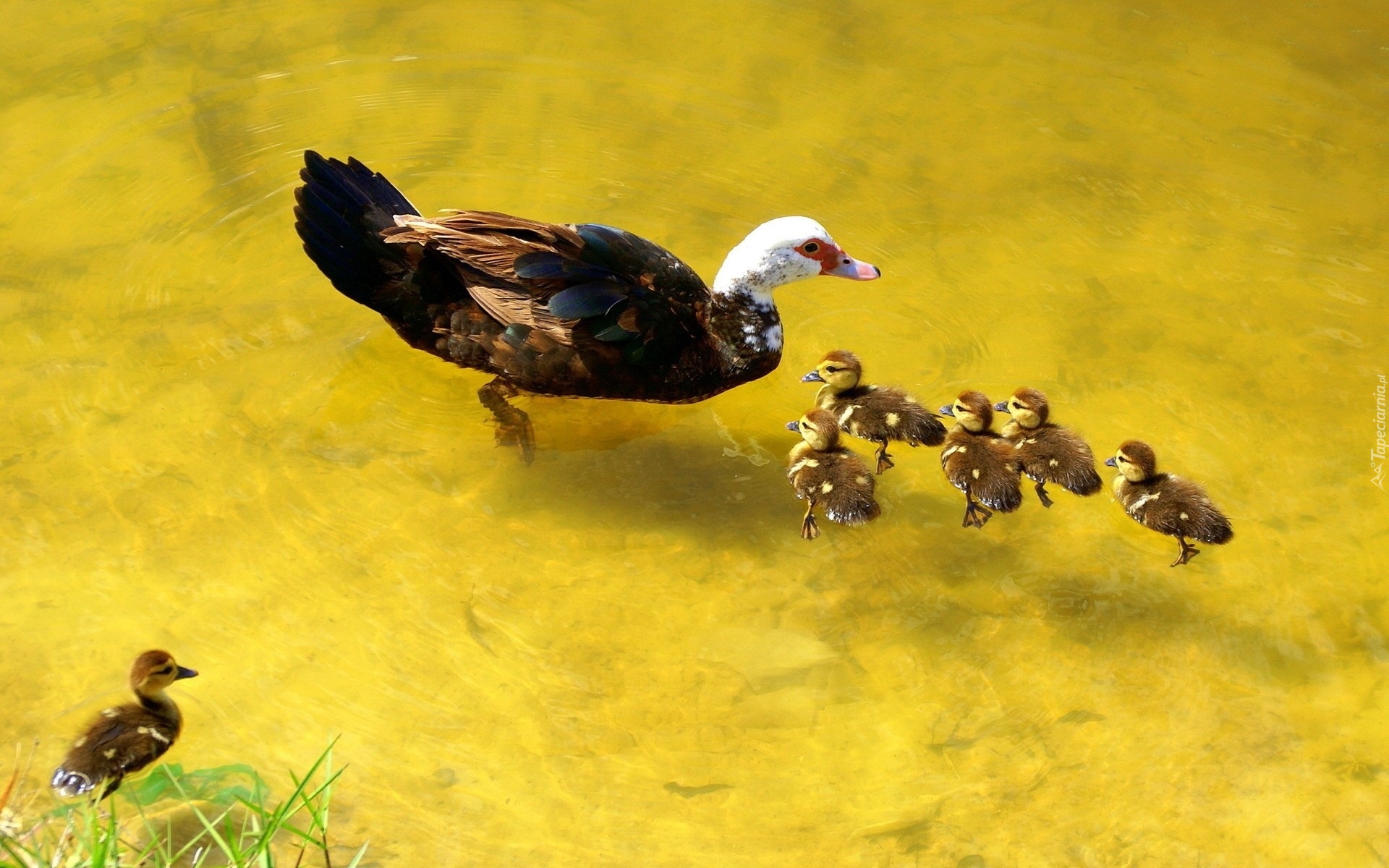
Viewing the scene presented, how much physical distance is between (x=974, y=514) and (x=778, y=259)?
1.12 metres

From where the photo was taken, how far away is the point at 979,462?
421 centimetres

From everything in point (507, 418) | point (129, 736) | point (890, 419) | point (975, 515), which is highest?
point (890, 419)

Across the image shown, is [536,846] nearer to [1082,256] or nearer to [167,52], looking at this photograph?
[1082,256]

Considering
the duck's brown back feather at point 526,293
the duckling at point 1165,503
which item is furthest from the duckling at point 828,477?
the duckling at point 1165,503

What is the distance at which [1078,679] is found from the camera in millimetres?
3934

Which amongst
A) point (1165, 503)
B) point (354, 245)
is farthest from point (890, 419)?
point (354, 245)

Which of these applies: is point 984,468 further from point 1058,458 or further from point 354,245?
point 354,245

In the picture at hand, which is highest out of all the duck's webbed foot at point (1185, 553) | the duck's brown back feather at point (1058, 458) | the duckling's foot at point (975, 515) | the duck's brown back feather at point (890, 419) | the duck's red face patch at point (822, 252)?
the duck's red face patch at point (822, 252)

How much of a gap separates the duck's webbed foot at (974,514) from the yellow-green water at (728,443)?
2.6 inches

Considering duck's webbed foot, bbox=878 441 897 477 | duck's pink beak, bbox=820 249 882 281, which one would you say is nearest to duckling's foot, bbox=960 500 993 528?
duck's webbed foot, bbox=878 441 897 477

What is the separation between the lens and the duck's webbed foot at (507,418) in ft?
15.1

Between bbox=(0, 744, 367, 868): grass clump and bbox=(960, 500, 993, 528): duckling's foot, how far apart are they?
2193mm

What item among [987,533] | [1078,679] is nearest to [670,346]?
[987,533]

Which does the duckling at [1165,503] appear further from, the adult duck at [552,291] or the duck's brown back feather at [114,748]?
the duck's brown back feather at [114,748]
